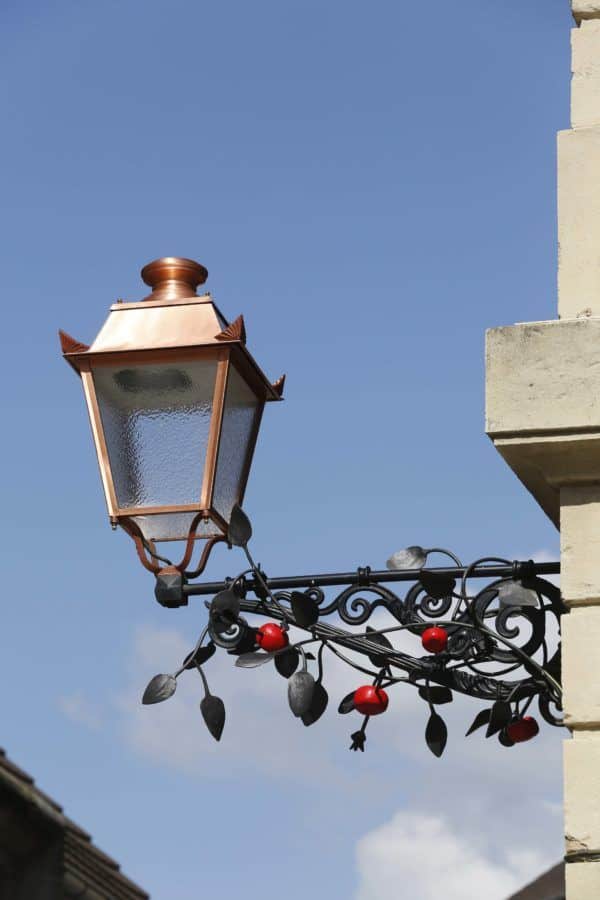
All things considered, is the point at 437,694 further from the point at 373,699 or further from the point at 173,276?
the point at 173,276

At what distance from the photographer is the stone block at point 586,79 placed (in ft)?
14.1

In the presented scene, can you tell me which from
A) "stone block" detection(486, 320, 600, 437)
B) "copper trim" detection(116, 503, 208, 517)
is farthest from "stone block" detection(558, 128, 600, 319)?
"copper trim" detection(116, 503, 208, 517)

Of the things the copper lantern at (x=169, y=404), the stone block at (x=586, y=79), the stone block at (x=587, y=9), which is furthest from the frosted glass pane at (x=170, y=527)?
the stone block at (x=587, y=9)

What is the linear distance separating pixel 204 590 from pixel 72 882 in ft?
10.4

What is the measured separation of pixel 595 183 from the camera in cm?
421

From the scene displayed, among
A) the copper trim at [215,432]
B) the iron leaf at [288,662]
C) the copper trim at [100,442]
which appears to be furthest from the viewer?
the copper trim at [100,442]

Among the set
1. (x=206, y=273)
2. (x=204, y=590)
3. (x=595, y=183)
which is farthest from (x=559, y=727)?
(x=206, y=273)

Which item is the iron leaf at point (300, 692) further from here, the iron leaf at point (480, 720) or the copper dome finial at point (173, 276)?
the copper dome finial at point (173, 276)

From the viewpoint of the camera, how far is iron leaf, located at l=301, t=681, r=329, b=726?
425 cm

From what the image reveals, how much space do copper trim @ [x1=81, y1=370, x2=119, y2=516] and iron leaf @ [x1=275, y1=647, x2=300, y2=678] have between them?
687 mm

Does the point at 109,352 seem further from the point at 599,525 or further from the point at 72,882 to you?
the point at 72,882

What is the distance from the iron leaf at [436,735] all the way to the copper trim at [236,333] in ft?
3.97

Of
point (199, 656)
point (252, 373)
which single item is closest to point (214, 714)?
point (199, 656)

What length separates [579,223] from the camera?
418 centimetres
